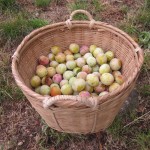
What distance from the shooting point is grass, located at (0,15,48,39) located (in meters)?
2.92

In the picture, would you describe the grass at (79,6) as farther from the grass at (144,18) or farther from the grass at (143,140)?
the grass at (143,140)

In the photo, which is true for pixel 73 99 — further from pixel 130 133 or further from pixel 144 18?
pixel 144 18

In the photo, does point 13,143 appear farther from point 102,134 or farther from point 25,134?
point 102,134

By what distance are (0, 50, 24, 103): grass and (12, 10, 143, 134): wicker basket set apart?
15.2 inches

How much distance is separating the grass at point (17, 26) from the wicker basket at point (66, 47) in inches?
29.5

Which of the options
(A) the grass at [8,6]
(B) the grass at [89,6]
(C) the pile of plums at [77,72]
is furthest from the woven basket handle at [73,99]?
(A) the grass at [8,6]

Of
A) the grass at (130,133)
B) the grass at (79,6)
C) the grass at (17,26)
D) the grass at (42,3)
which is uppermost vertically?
the grass at (79,6)

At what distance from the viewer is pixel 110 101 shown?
5.24 feet

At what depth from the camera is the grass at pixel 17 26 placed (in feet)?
9.59

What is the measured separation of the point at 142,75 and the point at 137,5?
985 millimetres

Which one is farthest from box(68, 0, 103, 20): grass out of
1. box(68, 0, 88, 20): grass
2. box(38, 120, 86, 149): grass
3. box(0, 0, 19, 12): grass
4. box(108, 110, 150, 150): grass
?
box(38, 120, 86, 149): grass

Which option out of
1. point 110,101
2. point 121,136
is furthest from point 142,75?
point 110,101

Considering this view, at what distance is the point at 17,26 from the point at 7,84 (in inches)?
26.5

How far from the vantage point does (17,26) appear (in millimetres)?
2943
